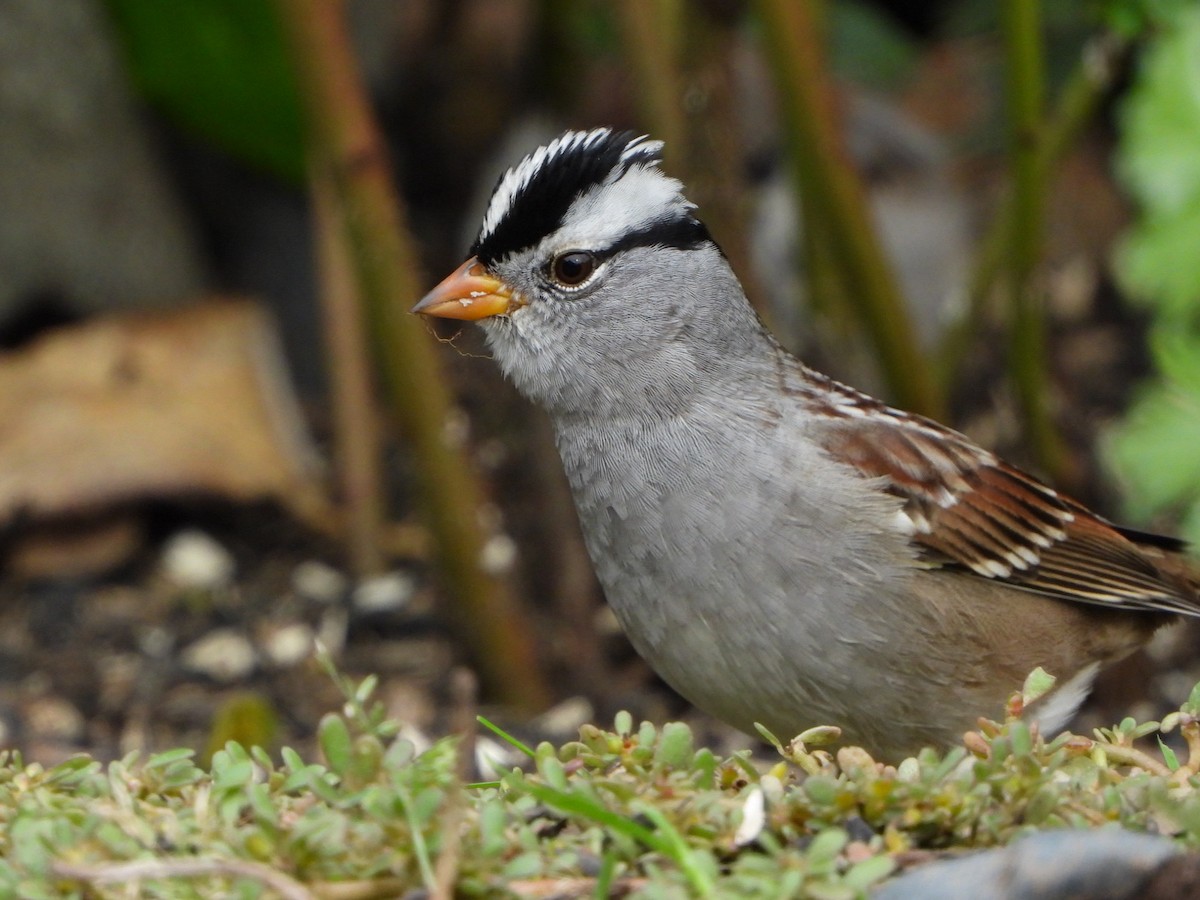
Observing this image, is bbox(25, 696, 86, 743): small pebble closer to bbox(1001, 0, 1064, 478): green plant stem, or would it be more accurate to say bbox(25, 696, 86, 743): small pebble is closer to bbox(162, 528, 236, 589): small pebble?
bbox(162, 528, 236, 589): small pebble

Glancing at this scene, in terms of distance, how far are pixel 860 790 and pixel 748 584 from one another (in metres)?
0.80

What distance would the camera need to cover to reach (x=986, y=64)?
19.7 ft

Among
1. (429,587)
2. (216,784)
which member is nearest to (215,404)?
(429,587)

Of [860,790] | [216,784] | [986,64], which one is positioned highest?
[986,64]

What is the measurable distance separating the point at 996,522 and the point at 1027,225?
1.38m

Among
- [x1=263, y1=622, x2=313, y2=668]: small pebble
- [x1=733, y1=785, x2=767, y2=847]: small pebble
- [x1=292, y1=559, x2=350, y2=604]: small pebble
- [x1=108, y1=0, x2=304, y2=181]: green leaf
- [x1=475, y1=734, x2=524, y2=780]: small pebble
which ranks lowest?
[x1=475, y1=734, x2=524, y2=780]: small pebble

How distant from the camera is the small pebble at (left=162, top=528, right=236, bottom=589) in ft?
15.6

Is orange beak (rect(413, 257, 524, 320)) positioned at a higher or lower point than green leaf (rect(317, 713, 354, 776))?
higher

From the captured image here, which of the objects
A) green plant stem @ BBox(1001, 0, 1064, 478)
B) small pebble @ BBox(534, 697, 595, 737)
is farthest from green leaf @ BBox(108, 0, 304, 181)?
green plant stem @ BBox(1001, 0, 1064, 478)

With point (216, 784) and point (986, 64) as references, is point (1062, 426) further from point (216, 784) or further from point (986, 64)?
point (216, 784)

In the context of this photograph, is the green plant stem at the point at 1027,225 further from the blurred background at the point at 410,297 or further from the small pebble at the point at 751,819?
the small pebble at the point at 751,819

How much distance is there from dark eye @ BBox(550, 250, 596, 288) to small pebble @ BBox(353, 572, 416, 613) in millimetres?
2000

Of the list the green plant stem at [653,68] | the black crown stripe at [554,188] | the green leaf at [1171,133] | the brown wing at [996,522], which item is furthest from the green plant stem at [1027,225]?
the black crown stripe at [554,188]

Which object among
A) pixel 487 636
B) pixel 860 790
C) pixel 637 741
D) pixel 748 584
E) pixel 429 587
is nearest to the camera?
pixel 860 790
